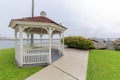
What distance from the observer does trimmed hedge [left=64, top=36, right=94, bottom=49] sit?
1761cm

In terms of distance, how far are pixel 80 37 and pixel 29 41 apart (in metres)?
6.27

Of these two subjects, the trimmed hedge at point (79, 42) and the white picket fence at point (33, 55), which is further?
the trimmed hedge at point (79, 42)

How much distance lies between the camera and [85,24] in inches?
1017

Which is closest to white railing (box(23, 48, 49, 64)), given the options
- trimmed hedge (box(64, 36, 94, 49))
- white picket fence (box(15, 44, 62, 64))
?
white picket fence (box(15, 44, 62, 64))

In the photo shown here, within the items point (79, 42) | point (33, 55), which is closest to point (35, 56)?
point (33, 55)

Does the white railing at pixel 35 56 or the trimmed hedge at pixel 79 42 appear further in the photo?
the trimmed hedge at pixel 79 42

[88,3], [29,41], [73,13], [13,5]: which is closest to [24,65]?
[29,41]

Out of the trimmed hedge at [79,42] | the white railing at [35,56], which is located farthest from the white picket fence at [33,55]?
the trimmed hedge at [79,42]

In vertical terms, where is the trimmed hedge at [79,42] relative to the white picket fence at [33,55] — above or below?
above

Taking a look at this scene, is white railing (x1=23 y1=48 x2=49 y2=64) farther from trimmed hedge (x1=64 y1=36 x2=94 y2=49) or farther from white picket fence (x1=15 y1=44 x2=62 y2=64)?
trimmed hedge (x1=64 y1=36 x2=94 y2=49)

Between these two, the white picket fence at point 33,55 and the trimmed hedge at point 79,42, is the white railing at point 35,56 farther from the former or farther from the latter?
the trimmed hedge at point 79,42

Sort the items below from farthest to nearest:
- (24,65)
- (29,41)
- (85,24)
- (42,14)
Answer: (85,24)
(29,41)
(42,14)
(24,65)

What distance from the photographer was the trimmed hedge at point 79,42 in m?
17.6

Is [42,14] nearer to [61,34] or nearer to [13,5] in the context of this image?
[61,34]
